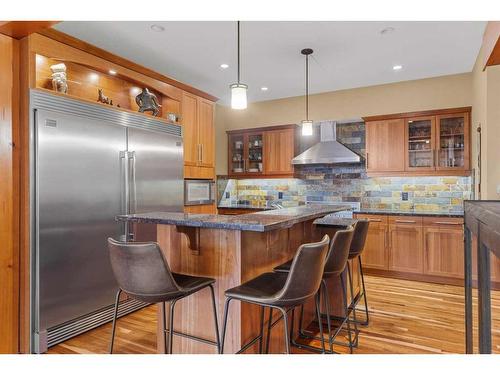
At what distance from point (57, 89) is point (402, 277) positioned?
4.61 metres

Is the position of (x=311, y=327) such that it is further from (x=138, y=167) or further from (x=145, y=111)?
(x=145, y=111)

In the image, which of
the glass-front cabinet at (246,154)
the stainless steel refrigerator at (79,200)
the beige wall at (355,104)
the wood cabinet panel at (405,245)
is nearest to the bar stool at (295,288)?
the stainless steel refrigerator at (79,200)

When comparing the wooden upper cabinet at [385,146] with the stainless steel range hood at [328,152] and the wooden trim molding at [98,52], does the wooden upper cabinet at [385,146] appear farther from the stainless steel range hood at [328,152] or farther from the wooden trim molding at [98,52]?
the wooden trim molding at [98,52]

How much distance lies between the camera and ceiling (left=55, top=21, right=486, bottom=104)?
325cm

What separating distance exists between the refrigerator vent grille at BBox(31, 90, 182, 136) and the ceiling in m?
0.79

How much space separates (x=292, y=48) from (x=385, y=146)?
219 cm

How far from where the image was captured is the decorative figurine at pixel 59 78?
293cm

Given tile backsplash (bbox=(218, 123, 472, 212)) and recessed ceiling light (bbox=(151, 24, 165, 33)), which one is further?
tile backsplash (bbox=(218, 123, 472, 212))

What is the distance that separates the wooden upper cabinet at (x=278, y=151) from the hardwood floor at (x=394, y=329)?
8.47 feet

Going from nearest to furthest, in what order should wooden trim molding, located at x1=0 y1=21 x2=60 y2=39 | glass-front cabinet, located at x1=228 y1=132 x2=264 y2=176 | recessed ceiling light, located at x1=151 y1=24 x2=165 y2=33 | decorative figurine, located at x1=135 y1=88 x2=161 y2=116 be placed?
wooden trim molding, located at x1=0 y1=21 x2=60 y2=39
recessed ceiling light, located at x1=151 y1=24 x2=165 y2=33
decorative figurine, located at x1=135 y1=88 x2=161 y2=116
glass-front cabinet, located at x1=228 y1=132 x2=264 y2=176

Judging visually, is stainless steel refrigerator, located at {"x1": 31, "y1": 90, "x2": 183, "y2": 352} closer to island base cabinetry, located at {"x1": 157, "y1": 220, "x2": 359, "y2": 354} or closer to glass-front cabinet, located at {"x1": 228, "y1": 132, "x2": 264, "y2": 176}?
island base cabinetry, located at {"x1": 157, "y1": 220, "x2": 359, "y2": 354}

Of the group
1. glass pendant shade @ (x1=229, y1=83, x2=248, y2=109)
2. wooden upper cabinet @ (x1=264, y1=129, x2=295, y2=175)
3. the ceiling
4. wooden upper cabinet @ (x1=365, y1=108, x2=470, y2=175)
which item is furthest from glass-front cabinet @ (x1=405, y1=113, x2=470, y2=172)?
glass pendant shade @ (x1=229, y1=83, x2=248, y2=109)
